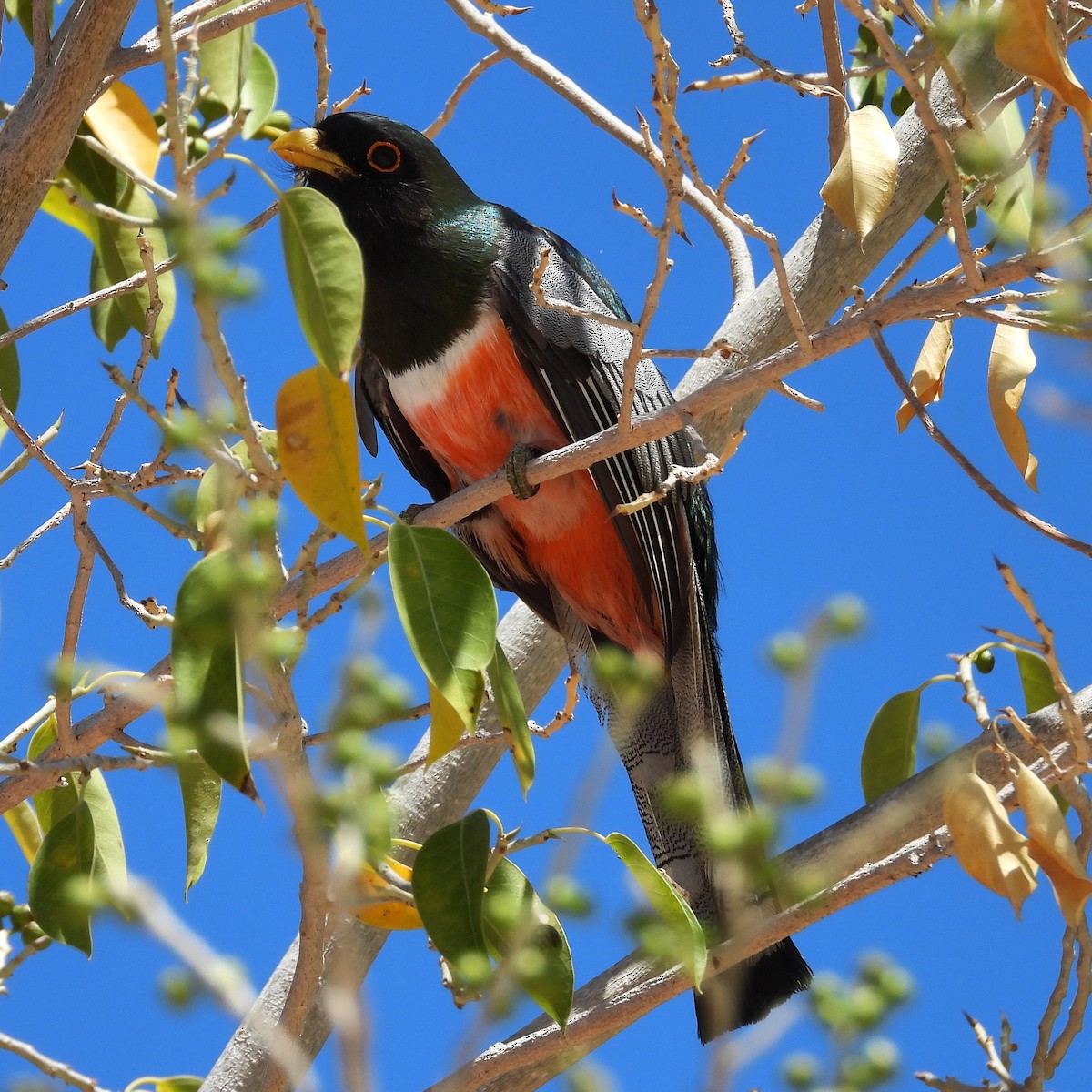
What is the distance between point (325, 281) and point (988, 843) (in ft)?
3.28

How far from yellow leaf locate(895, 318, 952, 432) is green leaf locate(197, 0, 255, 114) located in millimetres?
1207

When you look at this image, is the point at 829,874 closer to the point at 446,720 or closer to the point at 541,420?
the point at 446,720

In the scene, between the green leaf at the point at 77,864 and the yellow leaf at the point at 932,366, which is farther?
the yellow leaf at the point at 932,366

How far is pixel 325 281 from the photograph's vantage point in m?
1.45

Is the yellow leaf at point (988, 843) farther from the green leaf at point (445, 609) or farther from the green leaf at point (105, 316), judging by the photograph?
the green leaf at point (105, 316)

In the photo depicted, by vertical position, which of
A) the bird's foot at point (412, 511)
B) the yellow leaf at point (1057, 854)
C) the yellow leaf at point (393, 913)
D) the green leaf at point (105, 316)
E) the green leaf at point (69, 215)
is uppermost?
the green leaf at point (69, 215)

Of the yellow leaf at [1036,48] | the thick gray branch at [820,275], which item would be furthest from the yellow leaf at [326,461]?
the thick gray branch at [820,275]

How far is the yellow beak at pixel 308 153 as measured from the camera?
3.14m

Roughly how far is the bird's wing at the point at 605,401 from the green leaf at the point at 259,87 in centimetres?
64

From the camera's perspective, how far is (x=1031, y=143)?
1856 millimetres

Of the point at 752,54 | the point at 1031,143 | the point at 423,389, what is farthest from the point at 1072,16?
the point at 423,389

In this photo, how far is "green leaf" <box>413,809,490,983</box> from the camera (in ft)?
5.59

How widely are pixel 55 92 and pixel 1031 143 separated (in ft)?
4.55

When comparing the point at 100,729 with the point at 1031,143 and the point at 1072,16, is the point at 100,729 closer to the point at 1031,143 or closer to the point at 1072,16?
the point at 1031,143
